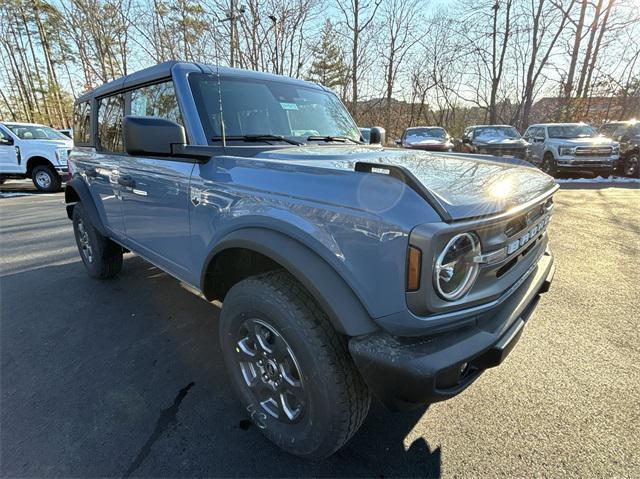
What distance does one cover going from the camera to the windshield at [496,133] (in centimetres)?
1335

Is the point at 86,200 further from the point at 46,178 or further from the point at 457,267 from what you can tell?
the point at 46,178

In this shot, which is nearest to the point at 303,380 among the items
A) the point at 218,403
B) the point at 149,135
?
the point at 218,403

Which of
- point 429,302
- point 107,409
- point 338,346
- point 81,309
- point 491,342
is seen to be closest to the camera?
point 429,302

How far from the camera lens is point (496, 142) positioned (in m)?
12.6

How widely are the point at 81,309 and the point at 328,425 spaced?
2.98 meters

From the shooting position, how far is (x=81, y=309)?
3.34 metres

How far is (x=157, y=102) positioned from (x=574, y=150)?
12.6 metres

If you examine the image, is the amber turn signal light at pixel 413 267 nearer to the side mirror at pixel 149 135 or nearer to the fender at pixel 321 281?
the fender at pixel 321 281

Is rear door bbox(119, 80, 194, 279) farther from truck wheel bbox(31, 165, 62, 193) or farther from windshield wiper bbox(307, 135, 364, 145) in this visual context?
truck wheel bbox(31, 165, 62, 193)

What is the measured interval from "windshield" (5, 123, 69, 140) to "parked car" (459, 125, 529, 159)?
47.4 feet

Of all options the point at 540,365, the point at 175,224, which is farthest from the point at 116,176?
the point at 540,365

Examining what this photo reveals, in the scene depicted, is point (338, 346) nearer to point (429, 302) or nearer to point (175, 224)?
point (429, 302)

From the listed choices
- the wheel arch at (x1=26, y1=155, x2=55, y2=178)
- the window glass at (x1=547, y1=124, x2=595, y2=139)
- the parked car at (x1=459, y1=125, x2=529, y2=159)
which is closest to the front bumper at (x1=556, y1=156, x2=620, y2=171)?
the window glass at (x1=547, y1=124, x2=595, y2=139)

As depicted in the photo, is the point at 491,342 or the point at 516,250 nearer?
the point at 491,342
